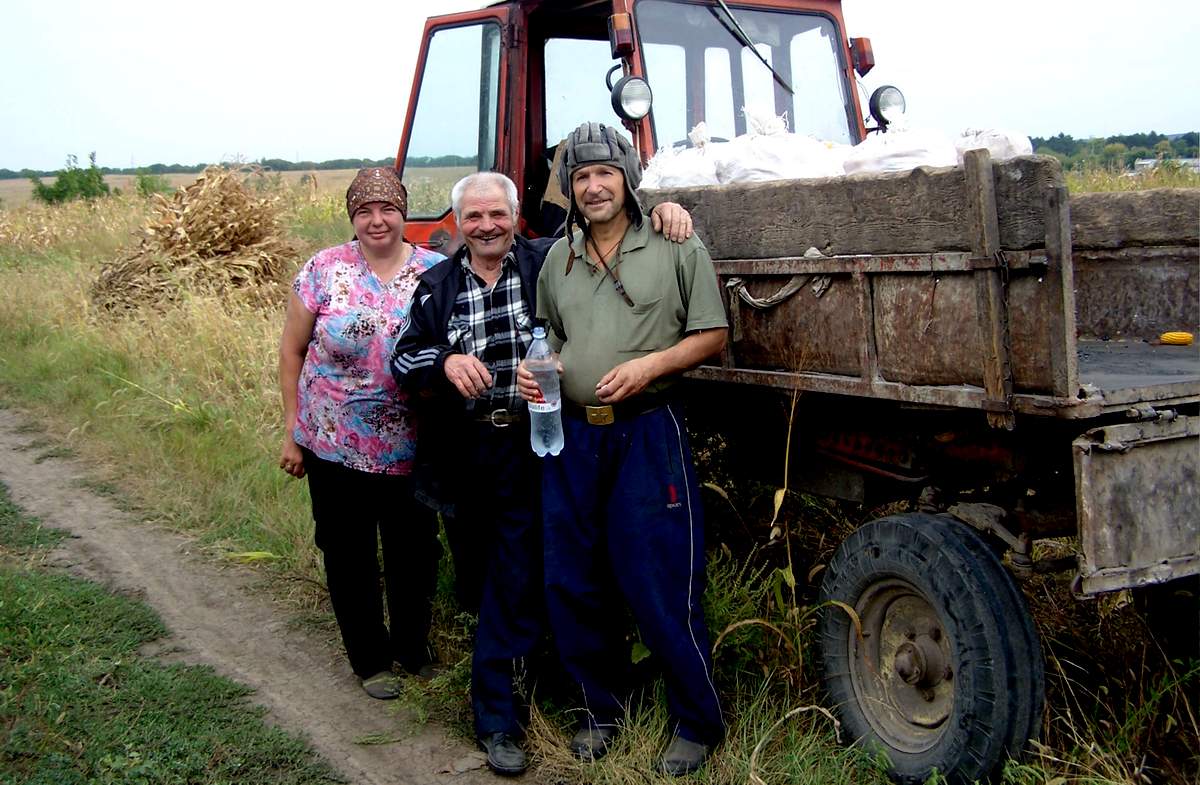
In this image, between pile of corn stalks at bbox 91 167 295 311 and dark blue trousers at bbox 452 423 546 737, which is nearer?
dark blue trousers at bbox 452 423 546 737

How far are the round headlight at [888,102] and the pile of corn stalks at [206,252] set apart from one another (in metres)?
7.00

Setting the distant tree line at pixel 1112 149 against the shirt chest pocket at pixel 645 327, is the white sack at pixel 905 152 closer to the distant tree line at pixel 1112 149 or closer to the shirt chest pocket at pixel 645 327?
the shirt chest pocket at pixel 645 327

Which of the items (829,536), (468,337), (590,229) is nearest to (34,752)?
(468,337)

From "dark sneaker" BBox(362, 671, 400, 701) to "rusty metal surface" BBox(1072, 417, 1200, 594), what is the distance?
253cm

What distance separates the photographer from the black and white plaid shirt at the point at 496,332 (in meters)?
3.73

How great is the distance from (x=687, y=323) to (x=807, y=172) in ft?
3.30

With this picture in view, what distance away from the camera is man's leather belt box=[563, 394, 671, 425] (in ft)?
11.2

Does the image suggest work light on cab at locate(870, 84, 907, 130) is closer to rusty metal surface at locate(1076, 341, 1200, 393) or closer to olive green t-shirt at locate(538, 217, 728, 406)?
rusty metal surface at locate(1076, 341, 1200, 393)

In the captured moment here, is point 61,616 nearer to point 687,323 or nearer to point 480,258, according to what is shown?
point 480,258

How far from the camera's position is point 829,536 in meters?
5.01

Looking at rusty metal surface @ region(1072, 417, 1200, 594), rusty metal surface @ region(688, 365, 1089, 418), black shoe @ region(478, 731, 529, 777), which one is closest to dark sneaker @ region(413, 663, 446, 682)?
black shoe @ region(478, 731, 529, 777)

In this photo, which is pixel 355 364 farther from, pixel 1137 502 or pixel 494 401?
pixel 1137 502

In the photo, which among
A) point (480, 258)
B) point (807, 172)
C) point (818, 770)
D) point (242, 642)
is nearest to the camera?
point (818, 770)

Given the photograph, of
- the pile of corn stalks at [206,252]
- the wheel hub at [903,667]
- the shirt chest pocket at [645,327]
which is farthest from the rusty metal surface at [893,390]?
the pile of corn stalks at [206,252]
